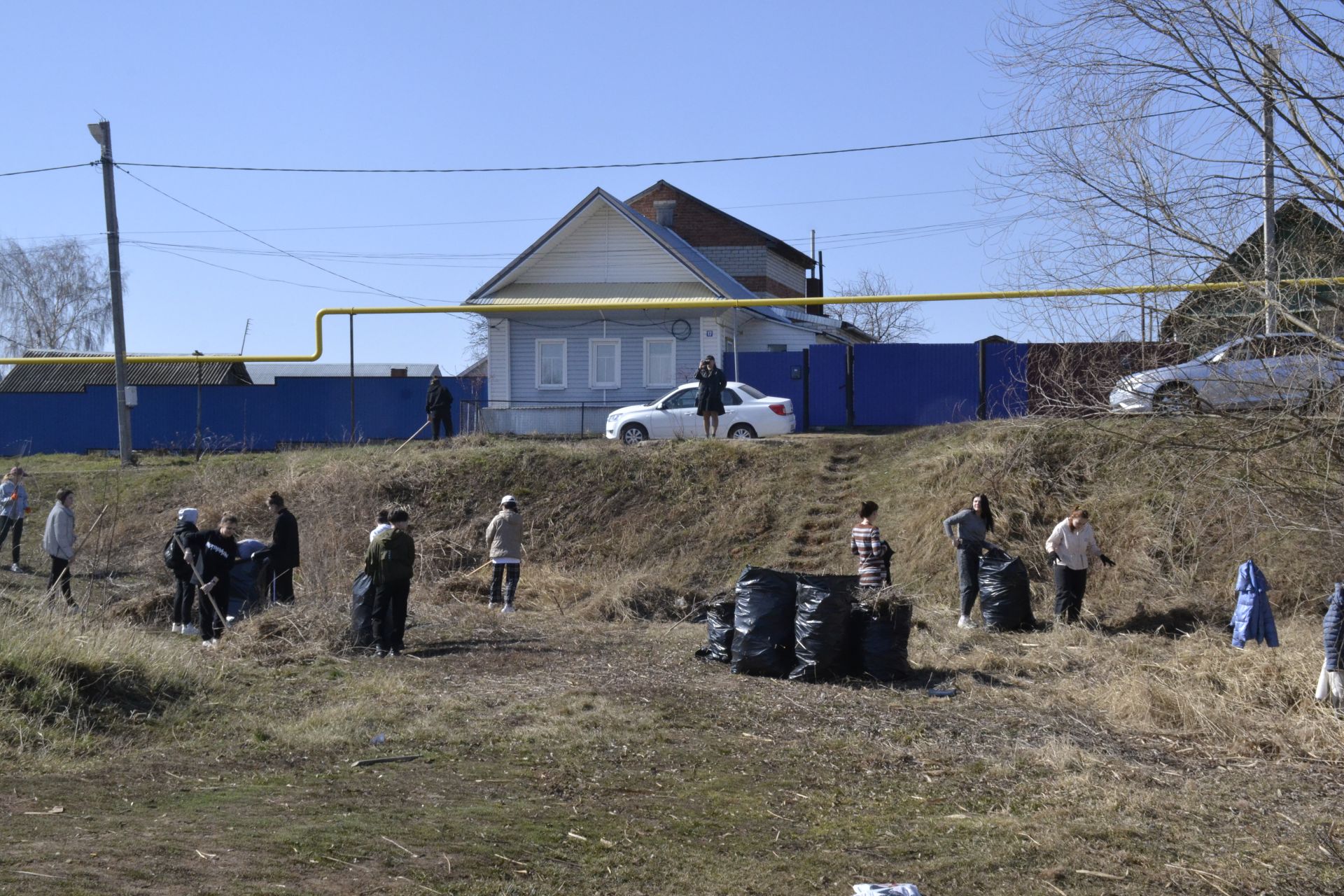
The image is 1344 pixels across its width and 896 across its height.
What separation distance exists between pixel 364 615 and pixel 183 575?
2395 millimetres

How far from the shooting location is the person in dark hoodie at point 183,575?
1243 centimetres

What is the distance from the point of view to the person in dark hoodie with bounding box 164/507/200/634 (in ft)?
40.8

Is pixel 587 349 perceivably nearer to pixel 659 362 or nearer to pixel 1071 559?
pixel 659 362

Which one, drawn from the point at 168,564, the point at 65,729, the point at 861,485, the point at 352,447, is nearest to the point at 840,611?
the point at 65,729

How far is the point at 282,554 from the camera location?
13.3 metres

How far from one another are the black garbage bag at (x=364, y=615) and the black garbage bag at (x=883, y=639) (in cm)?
451

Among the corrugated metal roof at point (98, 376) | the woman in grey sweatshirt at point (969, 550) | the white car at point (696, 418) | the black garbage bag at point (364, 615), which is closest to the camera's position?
the black garbage bag at point (364, 615)

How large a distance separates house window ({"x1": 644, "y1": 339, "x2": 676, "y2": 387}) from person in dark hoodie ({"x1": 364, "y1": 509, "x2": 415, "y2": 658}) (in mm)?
16569

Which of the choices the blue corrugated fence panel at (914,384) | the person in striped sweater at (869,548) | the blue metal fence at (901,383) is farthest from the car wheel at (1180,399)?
the blue corrugated fence panel at (914,384)

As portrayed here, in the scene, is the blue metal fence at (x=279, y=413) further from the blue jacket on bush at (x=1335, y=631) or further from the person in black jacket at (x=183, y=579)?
the blue jacket on bush at (x=1335, y=631)

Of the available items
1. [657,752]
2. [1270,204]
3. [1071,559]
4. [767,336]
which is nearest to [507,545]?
[1071,559]

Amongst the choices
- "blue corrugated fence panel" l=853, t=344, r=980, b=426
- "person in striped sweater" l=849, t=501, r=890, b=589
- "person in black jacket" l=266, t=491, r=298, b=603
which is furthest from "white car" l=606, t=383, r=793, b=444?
"person in black jacket" l=266, t=491, r=298, b=603

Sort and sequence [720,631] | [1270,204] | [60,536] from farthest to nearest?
[60,536]
[720,631]
[1270,204]

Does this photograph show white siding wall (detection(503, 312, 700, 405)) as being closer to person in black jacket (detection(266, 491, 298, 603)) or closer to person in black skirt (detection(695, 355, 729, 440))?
person in black skirt (detection(695, 355, 729, 440))
